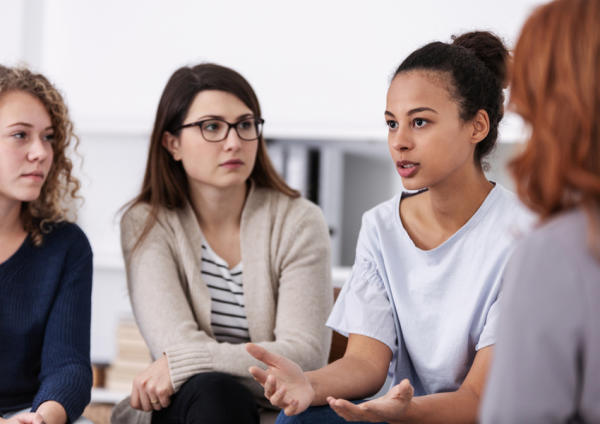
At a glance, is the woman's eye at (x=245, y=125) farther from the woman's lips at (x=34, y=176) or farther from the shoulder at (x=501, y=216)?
the shoulder at (x=501, y=216)

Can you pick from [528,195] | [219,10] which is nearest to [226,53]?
[219,10]

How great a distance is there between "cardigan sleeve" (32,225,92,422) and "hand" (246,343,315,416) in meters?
0.56

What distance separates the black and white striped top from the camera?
1.86 m

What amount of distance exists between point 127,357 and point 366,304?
5.93ft

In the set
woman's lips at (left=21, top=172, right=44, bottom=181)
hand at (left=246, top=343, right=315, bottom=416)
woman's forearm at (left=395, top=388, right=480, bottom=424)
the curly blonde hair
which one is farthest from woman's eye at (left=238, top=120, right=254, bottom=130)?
woman's forearm at (left=395, top=388, right=480, bottom=424)

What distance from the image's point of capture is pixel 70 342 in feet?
5.40

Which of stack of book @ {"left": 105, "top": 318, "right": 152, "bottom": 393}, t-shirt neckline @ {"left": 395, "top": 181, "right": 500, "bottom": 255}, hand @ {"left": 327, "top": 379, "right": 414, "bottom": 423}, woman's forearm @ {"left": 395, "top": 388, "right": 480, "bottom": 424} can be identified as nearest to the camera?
hand @ {"left": 327, "top": 379, "right": 414, "bottom": 423}

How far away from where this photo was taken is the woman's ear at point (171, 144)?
1.94 m

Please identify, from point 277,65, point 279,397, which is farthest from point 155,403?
point 277,65

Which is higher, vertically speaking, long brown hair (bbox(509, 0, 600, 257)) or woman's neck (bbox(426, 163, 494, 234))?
long brown hair (bbox(509, 0, 600, 257))

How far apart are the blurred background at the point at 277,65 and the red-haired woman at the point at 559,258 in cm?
219

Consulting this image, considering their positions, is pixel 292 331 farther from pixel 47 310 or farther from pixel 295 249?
pixel 47 310

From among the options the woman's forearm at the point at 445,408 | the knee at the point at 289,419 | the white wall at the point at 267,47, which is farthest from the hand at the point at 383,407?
the white wall at the point at 267,47

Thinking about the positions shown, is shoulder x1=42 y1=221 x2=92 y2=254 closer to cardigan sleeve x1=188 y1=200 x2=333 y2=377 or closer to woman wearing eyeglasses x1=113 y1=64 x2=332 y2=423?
woman wearing eyeglasses x1=113 y1=64 x2=332 y2=423
